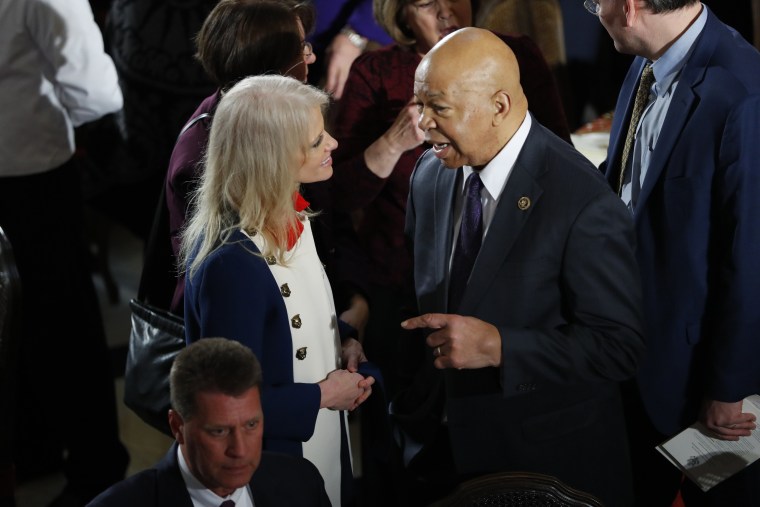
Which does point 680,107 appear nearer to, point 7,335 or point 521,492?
point 521,492

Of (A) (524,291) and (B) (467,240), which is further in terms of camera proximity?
(B) (467,240)

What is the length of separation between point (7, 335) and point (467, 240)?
1.21 m

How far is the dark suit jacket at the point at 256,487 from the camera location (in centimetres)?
185

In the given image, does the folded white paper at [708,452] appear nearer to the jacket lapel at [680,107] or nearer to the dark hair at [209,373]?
the jacket lapel at [680,107]

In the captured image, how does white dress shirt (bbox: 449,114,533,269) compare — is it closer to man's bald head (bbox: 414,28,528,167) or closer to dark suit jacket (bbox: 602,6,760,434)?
man's bald head (bbox: 414,28,528,167)

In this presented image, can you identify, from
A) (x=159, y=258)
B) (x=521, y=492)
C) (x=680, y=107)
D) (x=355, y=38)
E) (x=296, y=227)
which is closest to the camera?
(x=521, y=492)

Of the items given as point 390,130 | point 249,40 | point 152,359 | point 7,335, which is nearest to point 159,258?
point 152,359

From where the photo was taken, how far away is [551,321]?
7.34ft

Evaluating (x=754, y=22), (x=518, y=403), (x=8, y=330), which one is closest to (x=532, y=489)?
(x=518, y=403)

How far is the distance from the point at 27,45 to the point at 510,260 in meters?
1.94

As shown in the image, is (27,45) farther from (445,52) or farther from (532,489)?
(532,489)

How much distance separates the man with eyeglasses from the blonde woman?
799mm

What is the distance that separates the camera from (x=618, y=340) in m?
2.17

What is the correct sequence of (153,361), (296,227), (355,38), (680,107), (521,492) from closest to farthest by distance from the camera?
(521,492) < (296,227) < (680,107) < (153,361) < (355,38)
